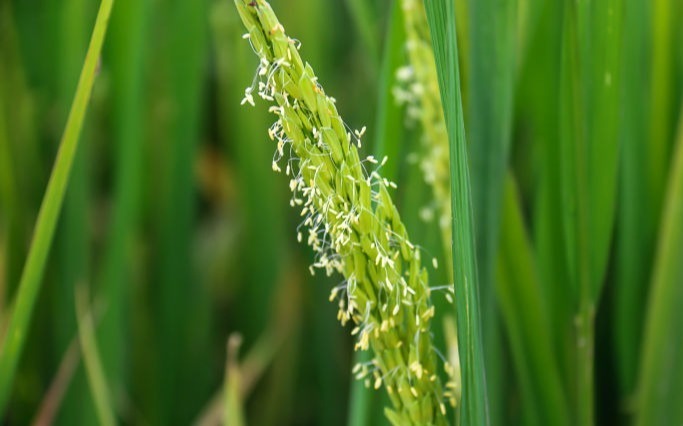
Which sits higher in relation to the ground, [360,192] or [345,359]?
[360,192]

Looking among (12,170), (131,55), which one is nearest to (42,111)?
(12,170)

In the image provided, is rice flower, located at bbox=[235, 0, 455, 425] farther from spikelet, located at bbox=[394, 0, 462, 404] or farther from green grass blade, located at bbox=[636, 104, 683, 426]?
green grass blade, located at bbox=[636, 104, 683, 426]

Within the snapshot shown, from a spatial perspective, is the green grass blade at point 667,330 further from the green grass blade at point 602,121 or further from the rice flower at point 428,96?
the rice flower at point 428,96

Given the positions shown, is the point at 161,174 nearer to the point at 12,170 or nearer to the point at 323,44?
the point at 12,170

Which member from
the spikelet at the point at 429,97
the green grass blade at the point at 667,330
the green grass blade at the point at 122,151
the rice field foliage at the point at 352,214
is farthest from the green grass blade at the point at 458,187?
the green grass blade at the point at 122,151

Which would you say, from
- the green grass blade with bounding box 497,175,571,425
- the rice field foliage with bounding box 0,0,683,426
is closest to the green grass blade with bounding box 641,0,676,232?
the rice field foliage with bounding box 0,0,683,426

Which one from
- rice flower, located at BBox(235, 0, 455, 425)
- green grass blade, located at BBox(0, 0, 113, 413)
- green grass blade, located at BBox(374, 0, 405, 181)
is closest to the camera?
rice flower, located at BBox(235, 0, 455, 425)

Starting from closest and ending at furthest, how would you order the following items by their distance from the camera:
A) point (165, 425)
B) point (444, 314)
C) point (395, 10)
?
point (395, 10), point (444, 314), point (165, 425)

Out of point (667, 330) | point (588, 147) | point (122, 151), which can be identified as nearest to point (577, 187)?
point (588, 147)
